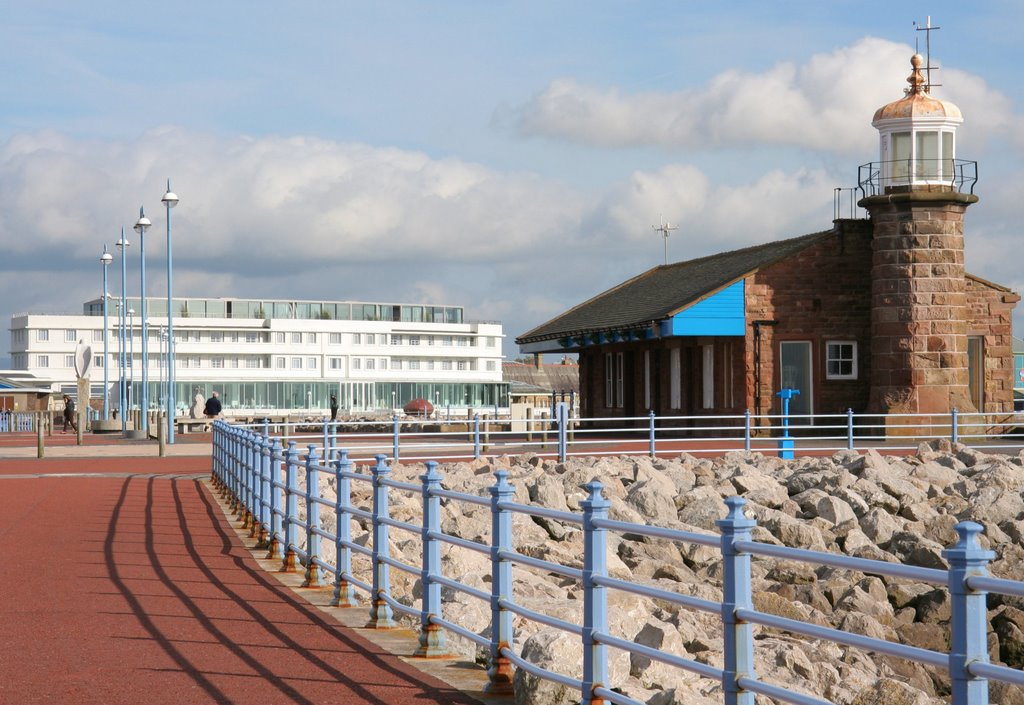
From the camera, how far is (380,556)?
10.4 metres

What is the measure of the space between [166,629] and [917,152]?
97.8ft

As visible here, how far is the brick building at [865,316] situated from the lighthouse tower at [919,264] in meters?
0.04

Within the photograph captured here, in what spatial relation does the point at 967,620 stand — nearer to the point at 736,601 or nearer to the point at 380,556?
the point at 736,601

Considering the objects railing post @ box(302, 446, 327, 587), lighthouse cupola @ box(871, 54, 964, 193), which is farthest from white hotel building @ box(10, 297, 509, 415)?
railing post @ box(302, 446, 327, 587)

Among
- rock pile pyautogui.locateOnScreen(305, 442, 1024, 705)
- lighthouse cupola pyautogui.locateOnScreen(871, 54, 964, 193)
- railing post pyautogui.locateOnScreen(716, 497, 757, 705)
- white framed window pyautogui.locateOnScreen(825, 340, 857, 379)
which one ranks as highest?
lighthouse cupola pyautogui.locateOnScreen(871, 54, 964, 193)

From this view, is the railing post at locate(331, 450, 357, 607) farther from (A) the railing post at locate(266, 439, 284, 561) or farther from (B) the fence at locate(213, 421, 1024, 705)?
(A) the railing post at locate(266, 439, 284, 561)

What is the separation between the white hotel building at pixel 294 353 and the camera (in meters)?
116

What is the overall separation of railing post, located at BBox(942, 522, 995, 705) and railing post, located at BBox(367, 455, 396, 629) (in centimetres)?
626

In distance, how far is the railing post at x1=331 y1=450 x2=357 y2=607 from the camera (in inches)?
447

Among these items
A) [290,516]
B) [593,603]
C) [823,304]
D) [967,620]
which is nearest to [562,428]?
[823,304]

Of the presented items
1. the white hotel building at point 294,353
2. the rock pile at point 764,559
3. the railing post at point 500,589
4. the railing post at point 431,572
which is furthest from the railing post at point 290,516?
the white hotel building at point 294,353

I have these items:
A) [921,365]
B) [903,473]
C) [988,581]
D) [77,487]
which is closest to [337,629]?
[988,581]

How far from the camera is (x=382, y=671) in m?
8.45

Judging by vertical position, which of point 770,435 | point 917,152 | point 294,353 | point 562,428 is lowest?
point 770,435
